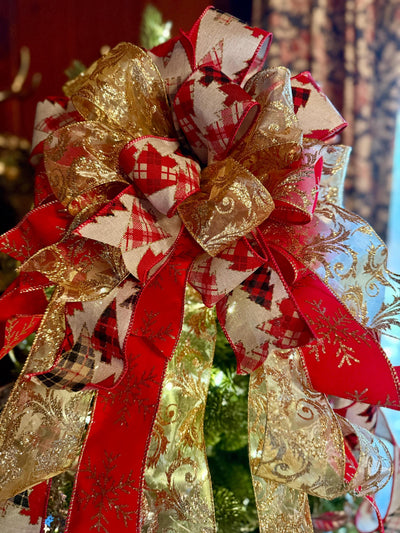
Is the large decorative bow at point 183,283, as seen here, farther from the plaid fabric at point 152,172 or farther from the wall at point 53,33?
the wall at point 53,33

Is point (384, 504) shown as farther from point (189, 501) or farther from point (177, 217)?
point (177, 217)

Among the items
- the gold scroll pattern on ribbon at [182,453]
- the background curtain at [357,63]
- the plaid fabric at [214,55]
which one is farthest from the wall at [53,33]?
the gold scroll pattern on ribbon at [182,453]

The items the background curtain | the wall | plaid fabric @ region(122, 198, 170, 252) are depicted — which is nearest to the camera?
plaid fabric @ region(122, 198, 170, 252)

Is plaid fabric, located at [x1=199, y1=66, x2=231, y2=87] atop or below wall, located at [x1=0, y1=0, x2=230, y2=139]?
atop

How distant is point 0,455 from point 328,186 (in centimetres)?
33

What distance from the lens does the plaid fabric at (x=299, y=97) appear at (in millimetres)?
389

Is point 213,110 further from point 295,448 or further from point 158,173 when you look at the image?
point 295,448

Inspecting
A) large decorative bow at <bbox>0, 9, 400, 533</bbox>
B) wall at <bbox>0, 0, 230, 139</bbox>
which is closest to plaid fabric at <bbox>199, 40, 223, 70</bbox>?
large decorative bow at <bbox>0, 9, 400, 533</bbox>

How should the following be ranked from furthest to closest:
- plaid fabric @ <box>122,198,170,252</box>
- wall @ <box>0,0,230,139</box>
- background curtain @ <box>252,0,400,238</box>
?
background curtain @ <box>252,0,400,238</box>, wall @ <box>0,0,230,139</box>, plaid fabric @ <box>122,198,170,252</box>

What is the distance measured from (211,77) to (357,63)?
4.31ft

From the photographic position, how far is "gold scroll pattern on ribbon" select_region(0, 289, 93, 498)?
337 mm

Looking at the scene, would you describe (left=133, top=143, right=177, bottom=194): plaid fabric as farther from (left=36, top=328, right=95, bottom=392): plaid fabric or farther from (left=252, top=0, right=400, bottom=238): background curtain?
(left=252, top=0, right=400, bottom=238): background curtain

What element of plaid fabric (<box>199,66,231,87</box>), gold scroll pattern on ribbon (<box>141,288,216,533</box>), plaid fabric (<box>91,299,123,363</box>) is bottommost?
gold scroll pattern on ribbon (<box>141,288,216,533</box>)

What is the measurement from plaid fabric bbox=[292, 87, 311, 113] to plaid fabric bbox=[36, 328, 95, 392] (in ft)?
0.80
